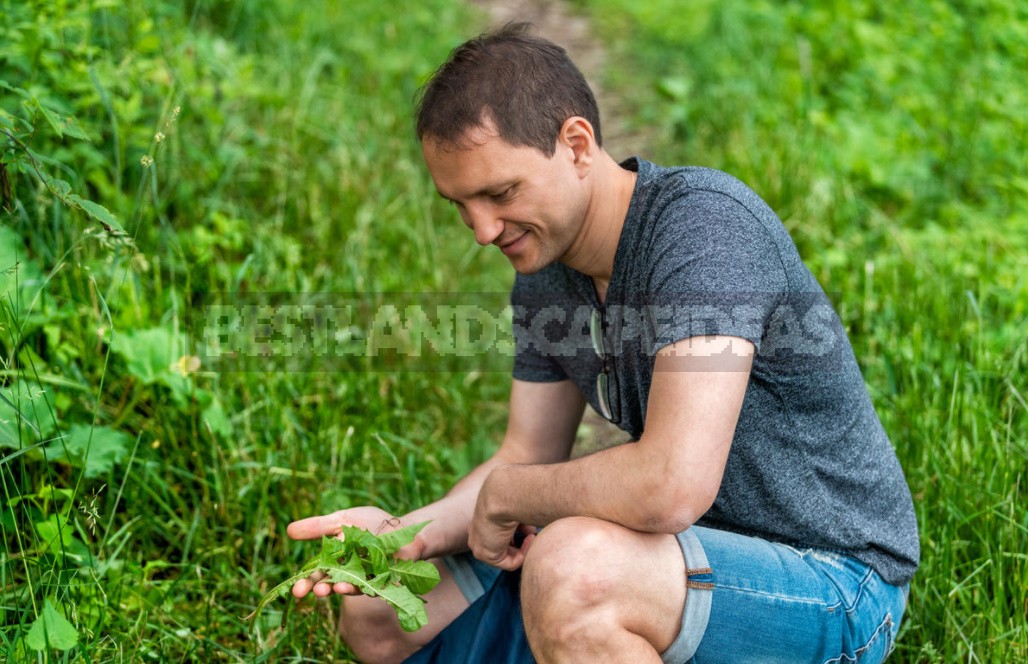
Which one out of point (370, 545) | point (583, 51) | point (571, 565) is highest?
point (583, 51)

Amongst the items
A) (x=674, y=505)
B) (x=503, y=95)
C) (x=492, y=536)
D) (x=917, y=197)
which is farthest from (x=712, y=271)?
(x=917, y=197)

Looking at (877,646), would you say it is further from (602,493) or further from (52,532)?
(52,532)

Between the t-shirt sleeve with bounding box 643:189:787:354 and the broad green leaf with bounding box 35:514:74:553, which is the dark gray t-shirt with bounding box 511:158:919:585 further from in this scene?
the broad green leaf with bounding box 35:514:74:553

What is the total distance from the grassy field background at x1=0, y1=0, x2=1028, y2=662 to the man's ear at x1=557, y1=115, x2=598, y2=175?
813 millimetres

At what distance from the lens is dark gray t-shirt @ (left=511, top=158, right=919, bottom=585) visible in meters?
1.60

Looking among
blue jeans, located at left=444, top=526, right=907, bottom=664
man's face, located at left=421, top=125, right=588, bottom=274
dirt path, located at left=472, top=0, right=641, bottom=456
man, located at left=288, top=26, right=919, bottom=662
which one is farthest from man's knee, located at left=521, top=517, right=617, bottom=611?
dirt path, located at left=472, top=0, right=641, bottom=456

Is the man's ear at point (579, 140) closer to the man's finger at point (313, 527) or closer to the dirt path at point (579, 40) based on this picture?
the man's finger at point (313, 527)

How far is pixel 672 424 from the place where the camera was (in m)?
1.54

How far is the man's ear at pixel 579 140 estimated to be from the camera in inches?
69.8

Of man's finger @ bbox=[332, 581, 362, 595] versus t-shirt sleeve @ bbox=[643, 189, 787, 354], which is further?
man's finger @ bbox=[332, 581, 362, 595]

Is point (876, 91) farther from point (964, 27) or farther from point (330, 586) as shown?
point (330, 586)

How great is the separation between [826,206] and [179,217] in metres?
2.27

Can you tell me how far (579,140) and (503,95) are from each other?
16cm

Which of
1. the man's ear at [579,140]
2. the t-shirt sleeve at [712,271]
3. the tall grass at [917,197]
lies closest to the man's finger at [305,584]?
the t-shirt sleeve at [712,271]
